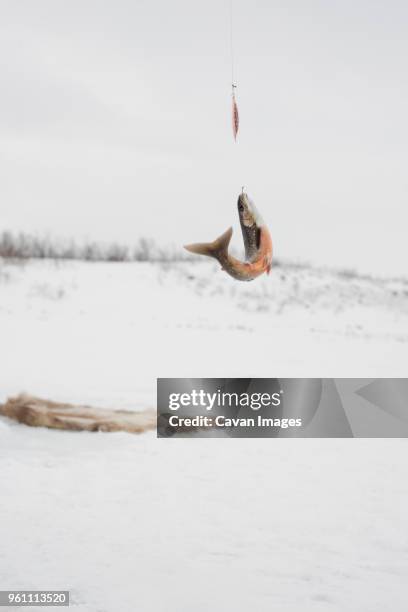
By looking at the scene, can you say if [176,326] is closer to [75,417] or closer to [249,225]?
[75,417]

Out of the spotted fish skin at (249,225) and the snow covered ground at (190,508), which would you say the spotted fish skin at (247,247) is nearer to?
the spotted fish skin at (249,225)

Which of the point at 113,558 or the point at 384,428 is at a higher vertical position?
the point at 113,558

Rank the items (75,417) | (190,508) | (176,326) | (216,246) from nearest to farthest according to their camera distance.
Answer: (216,246)
(190,508)
(75,417)
(176,326)

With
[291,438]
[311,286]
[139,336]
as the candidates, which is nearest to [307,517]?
[291,438]

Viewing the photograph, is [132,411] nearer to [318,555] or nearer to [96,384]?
[96,384]

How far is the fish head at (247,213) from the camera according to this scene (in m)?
2.90

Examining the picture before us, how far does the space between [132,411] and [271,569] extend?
3.71 m

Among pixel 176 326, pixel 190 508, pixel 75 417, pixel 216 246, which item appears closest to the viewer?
pixel 216 246

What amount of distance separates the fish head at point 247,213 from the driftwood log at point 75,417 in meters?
4.00

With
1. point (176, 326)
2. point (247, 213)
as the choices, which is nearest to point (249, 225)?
point (247, 213)

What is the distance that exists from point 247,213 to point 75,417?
4.28 meters

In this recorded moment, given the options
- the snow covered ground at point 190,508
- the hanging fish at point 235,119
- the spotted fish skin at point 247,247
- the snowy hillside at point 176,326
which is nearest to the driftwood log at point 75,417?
the snow covered ground at point 190,508

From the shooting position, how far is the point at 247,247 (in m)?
2.96

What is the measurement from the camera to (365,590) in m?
3.45
